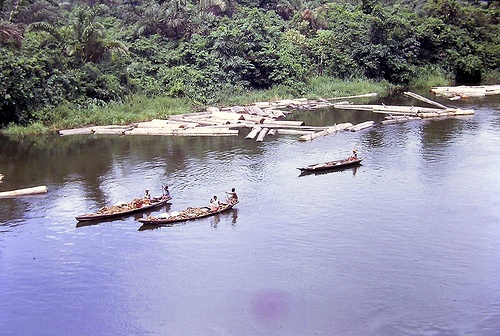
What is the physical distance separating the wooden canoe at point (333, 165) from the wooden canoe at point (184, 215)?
5204 millimetres

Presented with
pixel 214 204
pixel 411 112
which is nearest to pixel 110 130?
pixel 214 204

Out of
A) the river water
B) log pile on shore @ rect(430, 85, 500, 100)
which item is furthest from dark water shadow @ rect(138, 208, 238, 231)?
log pile on shore @ rect(430, 85, 500, 100)

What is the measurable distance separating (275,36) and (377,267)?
32108 millimetres

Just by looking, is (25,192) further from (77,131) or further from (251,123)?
(251,123)

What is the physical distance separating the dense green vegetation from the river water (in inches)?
285

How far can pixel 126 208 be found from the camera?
63.7 ft

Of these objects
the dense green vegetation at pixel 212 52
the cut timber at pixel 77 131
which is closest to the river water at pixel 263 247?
the cut timber at pixel 77 131

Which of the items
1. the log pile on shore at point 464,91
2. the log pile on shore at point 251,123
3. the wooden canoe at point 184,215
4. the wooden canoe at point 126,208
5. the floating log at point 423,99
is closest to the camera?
the wooden canoe at point 184,215

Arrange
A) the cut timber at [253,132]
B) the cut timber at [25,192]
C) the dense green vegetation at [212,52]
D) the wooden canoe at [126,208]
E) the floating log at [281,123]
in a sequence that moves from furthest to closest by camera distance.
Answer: the dense green vegetation at [212,52] → the floating log at [281,123] → the cut timber at [253,132] → the cut timber at [25,192] → the wooden canoe at [126,208]

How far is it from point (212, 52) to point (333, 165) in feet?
67.0

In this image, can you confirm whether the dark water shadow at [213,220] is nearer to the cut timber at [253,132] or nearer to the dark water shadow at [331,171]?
the dark water shadow at [331,171]

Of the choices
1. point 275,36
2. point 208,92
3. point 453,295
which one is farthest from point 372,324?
point 275,36

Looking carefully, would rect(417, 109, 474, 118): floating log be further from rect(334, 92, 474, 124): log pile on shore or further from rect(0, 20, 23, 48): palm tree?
rect(0, 20, 23, 48): palm tree

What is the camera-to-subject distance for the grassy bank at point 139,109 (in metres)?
32.2
